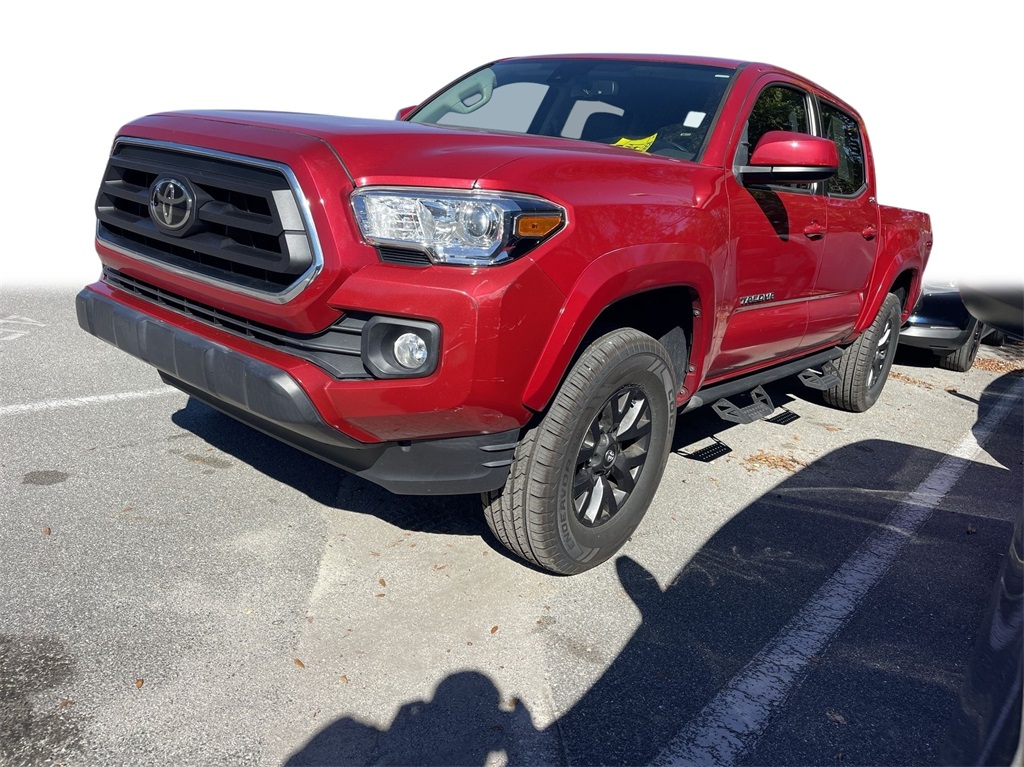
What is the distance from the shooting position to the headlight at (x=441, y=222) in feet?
8.11

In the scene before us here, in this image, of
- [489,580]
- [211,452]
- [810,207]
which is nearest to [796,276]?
[810,207]

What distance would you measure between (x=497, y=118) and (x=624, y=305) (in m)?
1.45

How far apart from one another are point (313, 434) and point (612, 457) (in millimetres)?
1179

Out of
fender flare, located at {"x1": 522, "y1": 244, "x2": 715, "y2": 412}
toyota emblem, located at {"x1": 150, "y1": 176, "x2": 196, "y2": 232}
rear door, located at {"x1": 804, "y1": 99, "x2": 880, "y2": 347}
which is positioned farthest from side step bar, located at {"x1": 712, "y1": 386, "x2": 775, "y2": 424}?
toyota emblem, located at {"x1": 150, "y1": 176, "x2": 196, "y2": 232}

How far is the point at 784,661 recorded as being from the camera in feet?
9.34

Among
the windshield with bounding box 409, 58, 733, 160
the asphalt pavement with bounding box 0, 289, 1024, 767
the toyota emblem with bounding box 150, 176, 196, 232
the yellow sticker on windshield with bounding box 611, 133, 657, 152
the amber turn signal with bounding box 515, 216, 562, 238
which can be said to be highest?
the windshield with bounding box 409, 58, 733, 160

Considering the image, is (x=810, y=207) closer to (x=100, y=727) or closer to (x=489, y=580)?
(x=489, y=580)

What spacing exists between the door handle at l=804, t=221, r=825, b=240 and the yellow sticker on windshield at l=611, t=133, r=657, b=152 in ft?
3.26

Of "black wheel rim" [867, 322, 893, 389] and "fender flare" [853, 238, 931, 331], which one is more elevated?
"fender flare" [853, 238, 931, 331]

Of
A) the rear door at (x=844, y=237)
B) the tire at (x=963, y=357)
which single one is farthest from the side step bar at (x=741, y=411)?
the tire at (x=963, y=357)

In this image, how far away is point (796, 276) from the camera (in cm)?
419

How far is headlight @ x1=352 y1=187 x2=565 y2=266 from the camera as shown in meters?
2.47

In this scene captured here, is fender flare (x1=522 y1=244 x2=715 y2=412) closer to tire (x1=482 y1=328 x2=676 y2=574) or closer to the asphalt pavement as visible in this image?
tire (x1=482 y1=328 x2=676 y2=574)

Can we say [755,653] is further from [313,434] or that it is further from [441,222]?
[441,222]
